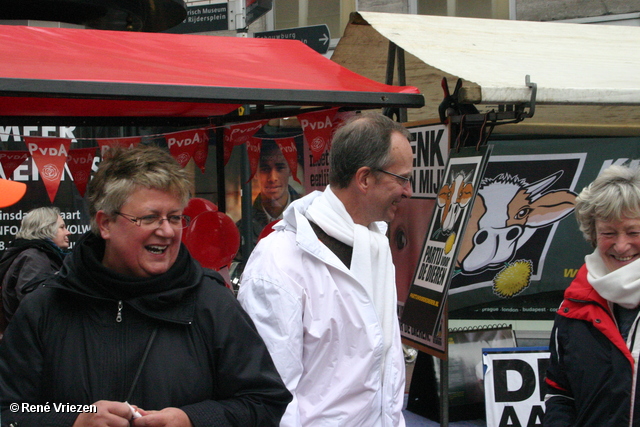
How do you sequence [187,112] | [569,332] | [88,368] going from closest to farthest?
1. [88,368]
2. [569,332]
3. [187,112]

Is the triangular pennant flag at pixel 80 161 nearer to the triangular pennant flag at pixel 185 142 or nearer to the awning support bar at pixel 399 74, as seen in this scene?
the triangular pennant flag at pixel 185 142

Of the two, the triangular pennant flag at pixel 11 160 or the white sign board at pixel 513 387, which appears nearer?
the white sign board at pixel 513 387

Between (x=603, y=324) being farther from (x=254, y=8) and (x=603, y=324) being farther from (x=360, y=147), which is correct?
(x=254, y=8)

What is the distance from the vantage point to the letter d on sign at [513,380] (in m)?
4.48

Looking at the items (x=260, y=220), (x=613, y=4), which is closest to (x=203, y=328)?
(x=260, y=220)

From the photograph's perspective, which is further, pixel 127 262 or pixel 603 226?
pixel 603 226

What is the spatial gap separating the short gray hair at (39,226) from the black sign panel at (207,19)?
2204 mm

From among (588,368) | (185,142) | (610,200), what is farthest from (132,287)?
(185,142)

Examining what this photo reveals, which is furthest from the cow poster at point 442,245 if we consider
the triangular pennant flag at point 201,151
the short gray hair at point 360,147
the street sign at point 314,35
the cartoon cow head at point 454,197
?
the street sign at point 314,35

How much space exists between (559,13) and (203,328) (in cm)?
1131

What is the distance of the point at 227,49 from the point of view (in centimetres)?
425

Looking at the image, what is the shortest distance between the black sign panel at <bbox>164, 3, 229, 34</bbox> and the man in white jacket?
4407 millimetres

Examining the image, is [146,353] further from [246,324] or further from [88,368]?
[246,324]

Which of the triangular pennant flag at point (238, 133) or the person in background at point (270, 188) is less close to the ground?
the triangular pennant flag at point (238, 133)
